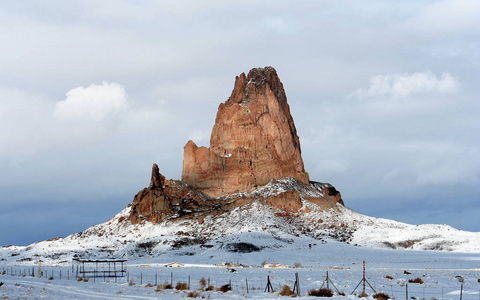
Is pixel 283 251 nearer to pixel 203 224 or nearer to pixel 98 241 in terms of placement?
pixel 203 224

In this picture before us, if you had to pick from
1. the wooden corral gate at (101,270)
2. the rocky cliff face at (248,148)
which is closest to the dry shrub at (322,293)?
the wooden corral gate at (101,270)

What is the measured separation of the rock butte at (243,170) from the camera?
137625 millimetres

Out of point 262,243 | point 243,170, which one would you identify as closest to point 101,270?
point 262,243

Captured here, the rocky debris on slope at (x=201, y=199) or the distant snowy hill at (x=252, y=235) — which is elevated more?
the rocky debris on slope at (x=201, y=199)

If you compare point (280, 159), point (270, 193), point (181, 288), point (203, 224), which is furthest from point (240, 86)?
point (181, 288)

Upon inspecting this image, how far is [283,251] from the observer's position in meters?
107

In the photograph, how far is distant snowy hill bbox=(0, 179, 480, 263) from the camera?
375 ft

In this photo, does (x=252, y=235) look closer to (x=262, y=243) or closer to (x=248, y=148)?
(x=262, y=243)

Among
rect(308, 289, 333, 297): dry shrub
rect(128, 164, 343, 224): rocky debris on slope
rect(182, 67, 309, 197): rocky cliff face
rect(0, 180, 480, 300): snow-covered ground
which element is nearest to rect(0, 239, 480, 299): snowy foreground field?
rect(0, 180, 480, 300): snow-covered ground

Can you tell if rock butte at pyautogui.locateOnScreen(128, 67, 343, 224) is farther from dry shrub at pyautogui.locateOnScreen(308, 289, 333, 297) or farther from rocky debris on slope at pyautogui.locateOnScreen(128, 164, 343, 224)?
dry shrub at pyautogui.locateOnScreen(308, 289, 333, 297)

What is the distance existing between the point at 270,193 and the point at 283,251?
104 ft

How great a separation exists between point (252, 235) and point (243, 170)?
33254 millimetres

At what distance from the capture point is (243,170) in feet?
483

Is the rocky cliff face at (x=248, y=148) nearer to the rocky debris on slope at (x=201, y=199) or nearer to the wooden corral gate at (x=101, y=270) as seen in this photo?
the rocky debris on slope at (x=201, y=199)
